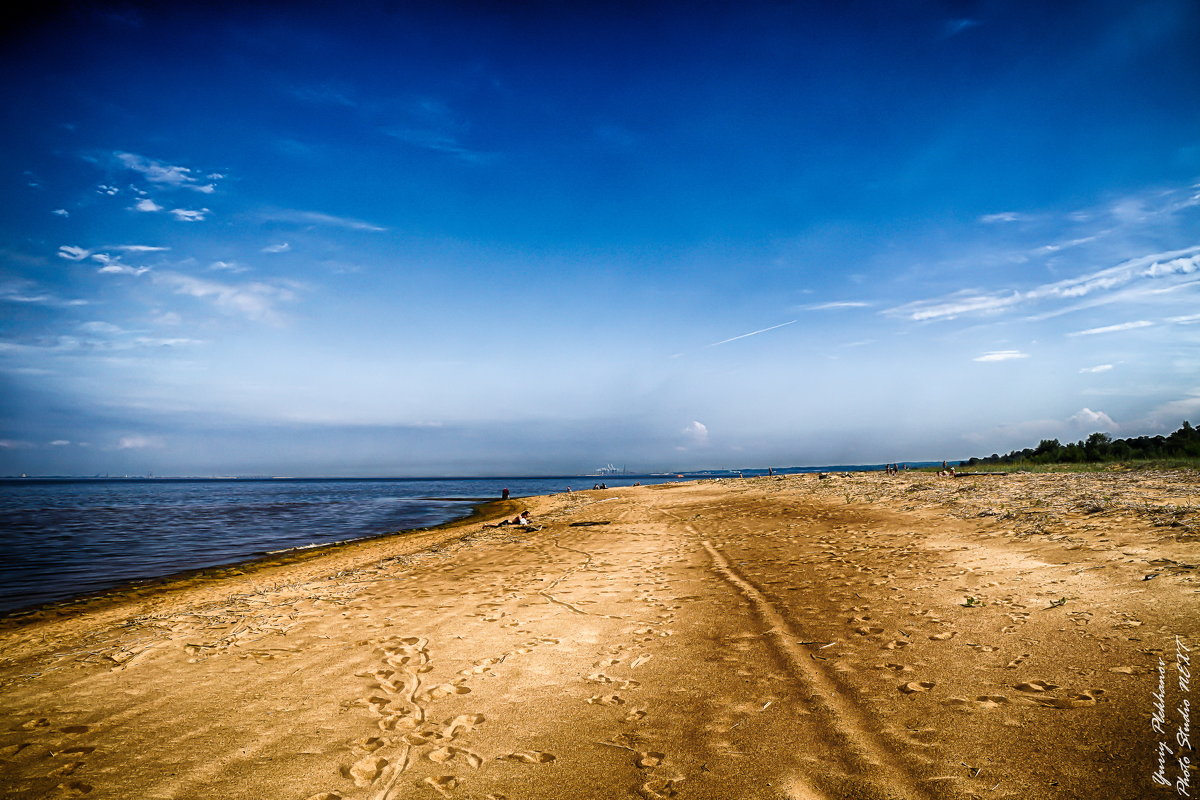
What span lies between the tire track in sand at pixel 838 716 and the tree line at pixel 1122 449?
109ft

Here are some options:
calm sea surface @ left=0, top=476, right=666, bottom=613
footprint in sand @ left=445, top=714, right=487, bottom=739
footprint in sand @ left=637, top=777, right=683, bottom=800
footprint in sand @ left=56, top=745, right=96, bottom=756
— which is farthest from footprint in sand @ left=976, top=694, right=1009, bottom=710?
calm sea surface @ left=0, top=476, right=666, bottom=613

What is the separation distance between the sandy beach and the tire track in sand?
3cm

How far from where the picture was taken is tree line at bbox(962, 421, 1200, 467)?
95.0ft

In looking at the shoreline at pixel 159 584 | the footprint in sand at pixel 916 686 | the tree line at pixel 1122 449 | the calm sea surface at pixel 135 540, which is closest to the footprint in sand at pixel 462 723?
the footprint in sand at pixel 916 686

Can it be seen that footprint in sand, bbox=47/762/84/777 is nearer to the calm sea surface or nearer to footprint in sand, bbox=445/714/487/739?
footprint in sand, bbox=445/714/487/739

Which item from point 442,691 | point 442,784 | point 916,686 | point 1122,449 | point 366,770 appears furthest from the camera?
point 1122,449

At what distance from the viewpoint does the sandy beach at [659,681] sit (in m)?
3.92

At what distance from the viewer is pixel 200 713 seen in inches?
206

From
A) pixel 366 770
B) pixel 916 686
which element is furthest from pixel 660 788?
pixel 916 686

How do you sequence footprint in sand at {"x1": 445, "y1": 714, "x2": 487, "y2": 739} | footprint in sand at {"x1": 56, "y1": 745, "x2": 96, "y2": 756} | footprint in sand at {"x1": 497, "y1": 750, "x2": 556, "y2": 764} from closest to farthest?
footprint in sand at {"x1": 497, "y1": 750, "x2": 556, "y2": 764} < footprint in sand at {"x1": 56, "y1": 745, "x2": 96, "y2": 756} < footprint in sand at {"x1": 445, "y1": 714, "x2": 487, "y2": 739}

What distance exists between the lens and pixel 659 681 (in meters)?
5.58

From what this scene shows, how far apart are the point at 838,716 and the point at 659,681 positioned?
6.08 ft

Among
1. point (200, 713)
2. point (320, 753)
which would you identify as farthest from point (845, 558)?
point (200, 713)

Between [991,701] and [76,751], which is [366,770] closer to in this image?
[76,751]
